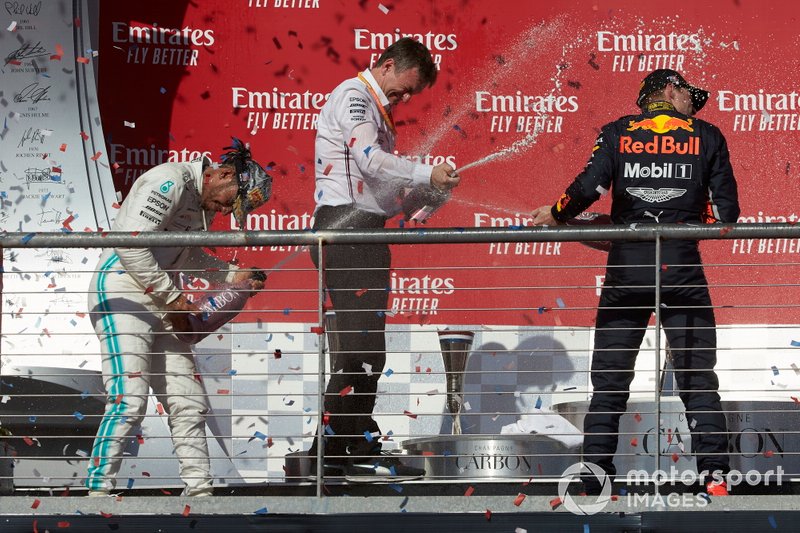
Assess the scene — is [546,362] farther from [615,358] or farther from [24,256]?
[24,256]

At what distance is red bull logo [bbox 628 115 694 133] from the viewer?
434 cm

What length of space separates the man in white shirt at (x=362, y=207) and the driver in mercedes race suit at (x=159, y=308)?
29cm

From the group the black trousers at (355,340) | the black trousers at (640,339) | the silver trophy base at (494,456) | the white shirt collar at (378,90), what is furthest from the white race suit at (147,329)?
the black trousers at (640,339)

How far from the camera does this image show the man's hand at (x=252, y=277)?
177 inches

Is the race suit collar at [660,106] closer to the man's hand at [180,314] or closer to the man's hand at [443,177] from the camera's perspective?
the man's hand at [443,177]

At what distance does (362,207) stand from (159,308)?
2.64ft

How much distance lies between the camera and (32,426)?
16.6ft

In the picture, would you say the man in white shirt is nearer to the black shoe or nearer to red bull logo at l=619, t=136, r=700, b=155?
the black shoe

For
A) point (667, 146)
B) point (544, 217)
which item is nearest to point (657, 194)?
point (667, 146)

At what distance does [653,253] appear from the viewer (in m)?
4.20

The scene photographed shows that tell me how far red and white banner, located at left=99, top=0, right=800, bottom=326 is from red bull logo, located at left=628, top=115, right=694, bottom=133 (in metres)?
1.31

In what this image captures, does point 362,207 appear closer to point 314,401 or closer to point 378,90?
point 378,90

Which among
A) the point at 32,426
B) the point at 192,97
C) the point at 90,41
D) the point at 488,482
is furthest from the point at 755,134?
the point at 32,426

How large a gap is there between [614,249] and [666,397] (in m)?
0.98
